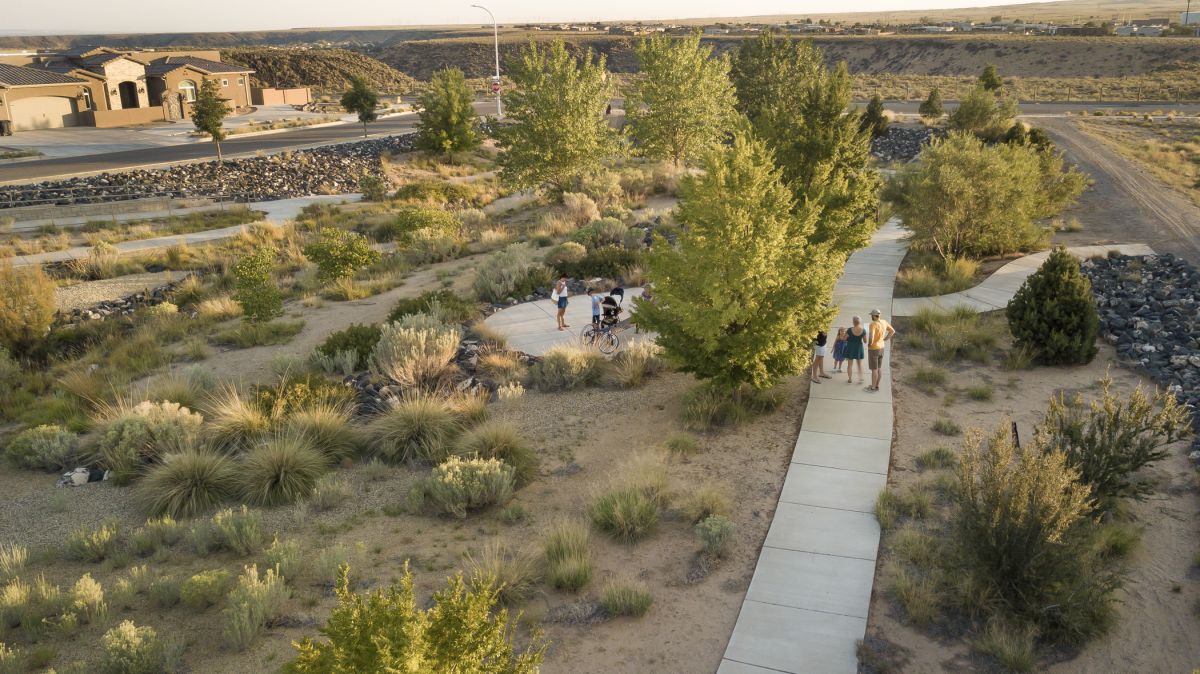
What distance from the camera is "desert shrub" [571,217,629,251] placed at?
23.5 m

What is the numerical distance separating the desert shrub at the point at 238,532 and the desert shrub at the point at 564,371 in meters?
5.75

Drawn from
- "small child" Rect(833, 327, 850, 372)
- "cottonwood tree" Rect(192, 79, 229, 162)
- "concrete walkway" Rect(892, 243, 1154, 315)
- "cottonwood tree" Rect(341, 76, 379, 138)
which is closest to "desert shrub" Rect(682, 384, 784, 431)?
"small child" Rect(833, 327, 850, 372)

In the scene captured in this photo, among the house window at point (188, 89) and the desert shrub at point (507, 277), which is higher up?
the house window at point (188, 89)

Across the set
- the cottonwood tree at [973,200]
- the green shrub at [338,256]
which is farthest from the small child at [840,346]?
the green shrub at [338,256]

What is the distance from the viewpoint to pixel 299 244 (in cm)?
2745

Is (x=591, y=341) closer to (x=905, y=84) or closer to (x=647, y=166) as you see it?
(x=647, y=166)

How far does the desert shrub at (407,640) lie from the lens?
14.0ft

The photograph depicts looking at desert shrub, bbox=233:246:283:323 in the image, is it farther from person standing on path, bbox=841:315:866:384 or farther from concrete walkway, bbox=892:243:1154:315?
concrete walkway, bbox=892:243:1154:315

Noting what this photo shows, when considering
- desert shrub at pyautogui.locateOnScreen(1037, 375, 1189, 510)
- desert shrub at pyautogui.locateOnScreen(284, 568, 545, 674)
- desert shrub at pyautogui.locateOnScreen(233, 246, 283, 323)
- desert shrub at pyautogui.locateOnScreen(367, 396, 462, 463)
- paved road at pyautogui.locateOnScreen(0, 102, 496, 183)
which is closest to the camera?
desert shrub at pyautogui.locateOnScreen(284, 568, 545, 674)

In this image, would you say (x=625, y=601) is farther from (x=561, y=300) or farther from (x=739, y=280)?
(x=561, y=300)

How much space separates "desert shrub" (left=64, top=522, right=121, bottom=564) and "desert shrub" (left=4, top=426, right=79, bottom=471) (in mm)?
3081

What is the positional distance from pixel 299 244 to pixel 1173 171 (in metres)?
33.0

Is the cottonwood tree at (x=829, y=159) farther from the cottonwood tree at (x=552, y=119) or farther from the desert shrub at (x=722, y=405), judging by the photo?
the cottonwood tree at (x=552, y=119)

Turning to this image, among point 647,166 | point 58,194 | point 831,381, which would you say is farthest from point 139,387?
point 647,166
